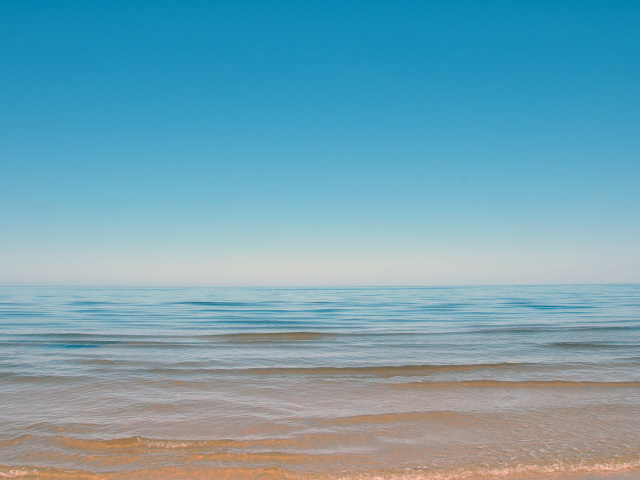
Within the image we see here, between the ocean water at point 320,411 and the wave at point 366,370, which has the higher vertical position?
the ocean water at point 320,411

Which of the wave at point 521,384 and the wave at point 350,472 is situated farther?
the wave at point 521,384

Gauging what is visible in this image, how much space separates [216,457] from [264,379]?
4.47 m

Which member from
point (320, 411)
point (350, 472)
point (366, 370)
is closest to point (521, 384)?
point (366, 370)

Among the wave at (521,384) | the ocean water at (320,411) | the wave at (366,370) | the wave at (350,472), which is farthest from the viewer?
the wave at (366,370)

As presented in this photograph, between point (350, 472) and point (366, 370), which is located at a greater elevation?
point (350, 472)

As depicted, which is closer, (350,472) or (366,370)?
(350,472)

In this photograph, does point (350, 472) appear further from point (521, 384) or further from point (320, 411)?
point (521, 384)

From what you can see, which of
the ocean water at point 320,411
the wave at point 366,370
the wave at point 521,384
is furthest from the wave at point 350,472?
the wave at point 366,370

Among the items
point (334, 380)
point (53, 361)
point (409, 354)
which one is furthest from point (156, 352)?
point (409, 354)

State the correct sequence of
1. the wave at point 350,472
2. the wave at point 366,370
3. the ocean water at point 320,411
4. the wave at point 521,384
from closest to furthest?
the wave at point 350,472 < the ocean water at point 320,411 < the wave at point 521,384 < the wave at point 366,370

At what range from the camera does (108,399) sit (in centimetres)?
→ 820

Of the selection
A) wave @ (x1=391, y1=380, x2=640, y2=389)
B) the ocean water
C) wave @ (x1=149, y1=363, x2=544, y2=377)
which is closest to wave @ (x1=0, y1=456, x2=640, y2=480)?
the ocean water

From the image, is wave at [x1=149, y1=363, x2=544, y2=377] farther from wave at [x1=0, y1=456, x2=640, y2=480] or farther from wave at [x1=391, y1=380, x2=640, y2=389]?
wave at [x1=0, y1=456, x2=640, y2=480]

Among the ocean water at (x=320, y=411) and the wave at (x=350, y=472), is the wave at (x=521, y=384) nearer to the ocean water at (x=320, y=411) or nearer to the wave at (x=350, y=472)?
the ocean water at (x=320, y=411)
